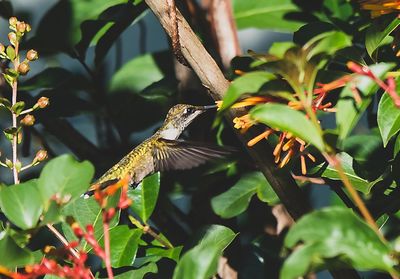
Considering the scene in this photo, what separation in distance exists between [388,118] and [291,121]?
1.31ft

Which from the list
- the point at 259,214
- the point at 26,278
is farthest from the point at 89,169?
the point at 259,214

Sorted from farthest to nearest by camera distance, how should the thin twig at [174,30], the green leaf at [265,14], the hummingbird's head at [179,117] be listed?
the green leaf at [265,14] → the hummingbird's head at [179,117] → the thin twig at [174,30]

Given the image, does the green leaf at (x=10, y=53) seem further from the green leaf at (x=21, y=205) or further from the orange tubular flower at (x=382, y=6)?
the orange tubular flower at (x=382, y=6)

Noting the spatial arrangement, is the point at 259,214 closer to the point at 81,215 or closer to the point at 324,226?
the point at 81,215

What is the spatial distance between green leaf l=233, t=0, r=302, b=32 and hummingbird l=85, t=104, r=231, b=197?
0.34 meters

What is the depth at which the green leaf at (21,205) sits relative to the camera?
0.88 metres

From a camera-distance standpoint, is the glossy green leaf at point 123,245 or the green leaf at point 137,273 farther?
the glossy green leaf at point 123,245

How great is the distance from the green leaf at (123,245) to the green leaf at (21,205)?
1.38 ft

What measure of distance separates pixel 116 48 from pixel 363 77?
5.82 ft

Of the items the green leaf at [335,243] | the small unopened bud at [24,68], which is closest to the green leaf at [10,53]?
the small unopened bud at [24,68]

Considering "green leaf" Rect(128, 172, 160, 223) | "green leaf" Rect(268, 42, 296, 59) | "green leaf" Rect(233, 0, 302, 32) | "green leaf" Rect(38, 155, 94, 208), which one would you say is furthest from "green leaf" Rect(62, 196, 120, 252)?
"green leaf" Rect(233, 0, 302, 32)

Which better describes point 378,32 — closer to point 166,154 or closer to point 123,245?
point 123,245

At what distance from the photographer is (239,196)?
166cm

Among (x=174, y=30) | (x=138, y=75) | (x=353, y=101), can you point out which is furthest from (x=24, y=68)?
(x=138, y=75)
